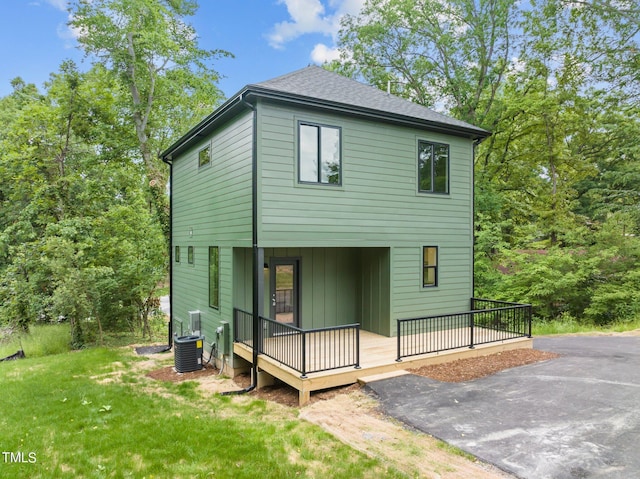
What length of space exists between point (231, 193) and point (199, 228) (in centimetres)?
266

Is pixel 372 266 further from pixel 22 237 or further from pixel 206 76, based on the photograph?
pixel 206 76

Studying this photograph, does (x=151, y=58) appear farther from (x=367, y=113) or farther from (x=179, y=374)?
(x=179, y=374)

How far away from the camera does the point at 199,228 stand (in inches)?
422

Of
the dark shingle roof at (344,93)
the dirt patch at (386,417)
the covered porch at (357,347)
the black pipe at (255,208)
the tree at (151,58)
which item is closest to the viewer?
the dirt patch at (386,417)

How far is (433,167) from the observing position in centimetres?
973

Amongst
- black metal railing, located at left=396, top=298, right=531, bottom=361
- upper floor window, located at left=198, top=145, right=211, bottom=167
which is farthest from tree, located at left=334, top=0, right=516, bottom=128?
black metal railing, located at left=396, top=298, right=531, bottom=361

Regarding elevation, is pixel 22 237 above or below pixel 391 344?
above

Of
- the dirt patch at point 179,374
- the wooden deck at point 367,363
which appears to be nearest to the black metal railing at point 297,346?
the wooden deck at point 367,363

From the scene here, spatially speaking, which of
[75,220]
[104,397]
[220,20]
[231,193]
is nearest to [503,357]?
[231,193]

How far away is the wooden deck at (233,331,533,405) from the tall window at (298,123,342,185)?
364 centimetres

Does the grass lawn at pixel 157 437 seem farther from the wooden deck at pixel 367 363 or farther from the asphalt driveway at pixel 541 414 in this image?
the asphalt driveway at pixel 541 414

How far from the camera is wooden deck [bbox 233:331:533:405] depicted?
20.6 ft

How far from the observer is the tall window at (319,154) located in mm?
7836

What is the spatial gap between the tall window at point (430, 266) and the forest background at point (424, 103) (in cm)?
648
